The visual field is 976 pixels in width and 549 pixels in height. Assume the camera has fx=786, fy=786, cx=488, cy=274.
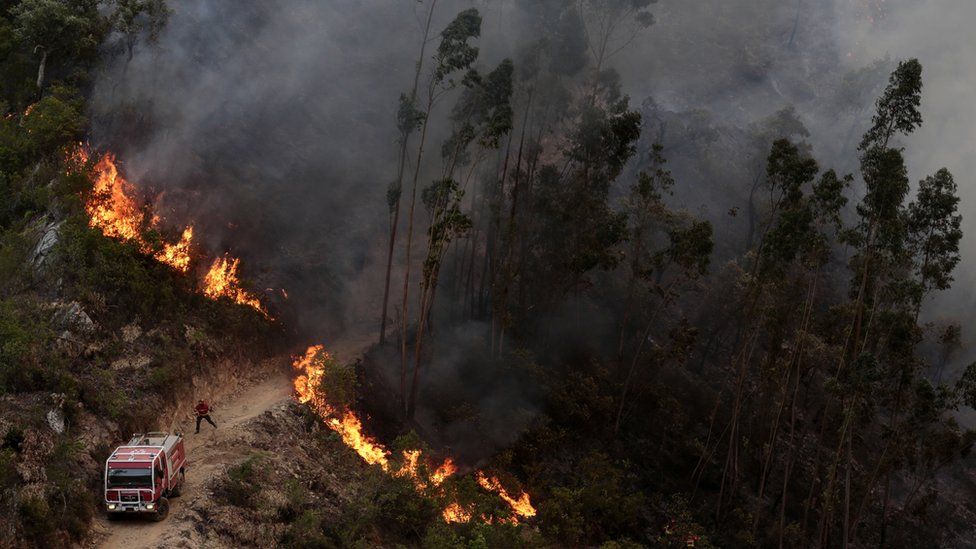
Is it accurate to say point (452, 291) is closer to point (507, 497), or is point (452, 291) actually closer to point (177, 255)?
point (507, 497)

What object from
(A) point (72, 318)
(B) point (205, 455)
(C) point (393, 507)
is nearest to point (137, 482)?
(B) point (205, 455)

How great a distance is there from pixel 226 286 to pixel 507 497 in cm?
1824

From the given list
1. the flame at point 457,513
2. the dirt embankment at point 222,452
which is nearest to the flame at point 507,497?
the flame at point 457,513

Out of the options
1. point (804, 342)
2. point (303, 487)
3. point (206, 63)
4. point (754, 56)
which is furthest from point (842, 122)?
point (303, 487)

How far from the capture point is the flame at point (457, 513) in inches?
1268

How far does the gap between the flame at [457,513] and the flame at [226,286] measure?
16.3 m

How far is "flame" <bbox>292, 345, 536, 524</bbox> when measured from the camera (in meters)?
32.0

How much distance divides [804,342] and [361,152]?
3692cm

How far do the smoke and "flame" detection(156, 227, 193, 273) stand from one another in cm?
470

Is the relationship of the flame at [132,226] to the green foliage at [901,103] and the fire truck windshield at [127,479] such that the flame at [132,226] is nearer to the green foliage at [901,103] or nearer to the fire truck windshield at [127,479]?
the fire truck windshield at [127,479]

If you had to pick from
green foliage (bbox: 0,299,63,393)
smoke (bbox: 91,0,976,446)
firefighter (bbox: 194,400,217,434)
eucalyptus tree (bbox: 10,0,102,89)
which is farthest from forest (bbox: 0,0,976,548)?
firefighter (bbox: 194,400,217,434)

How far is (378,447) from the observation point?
37875mm

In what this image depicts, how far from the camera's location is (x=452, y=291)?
5497 centimetres

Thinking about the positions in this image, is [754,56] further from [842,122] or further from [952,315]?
[952,315]
